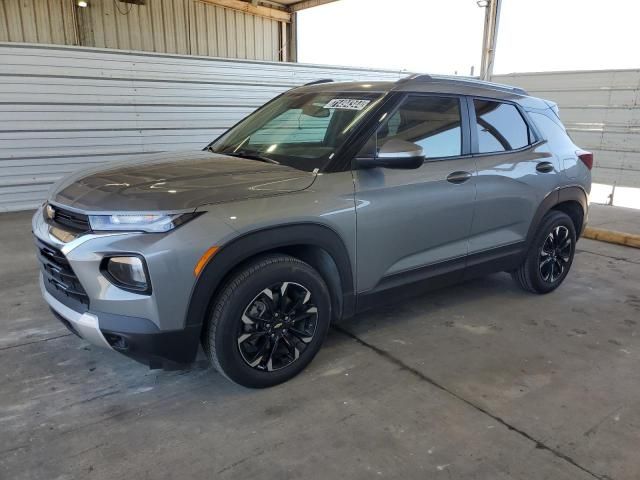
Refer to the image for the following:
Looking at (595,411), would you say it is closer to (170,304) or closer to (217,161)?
(170,304)

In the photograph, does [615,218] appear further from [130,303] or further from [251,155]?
[130,303]

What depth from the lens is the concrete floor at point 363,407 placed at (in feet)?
7.36

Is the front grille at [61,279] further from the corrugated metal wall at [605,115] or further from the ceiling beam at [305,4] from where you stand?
the ceiling beam at [305,4]

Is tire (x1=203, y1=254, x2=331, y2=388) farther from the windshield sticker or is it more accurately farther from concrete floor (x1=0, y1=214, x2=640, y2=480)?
the windshield sticker

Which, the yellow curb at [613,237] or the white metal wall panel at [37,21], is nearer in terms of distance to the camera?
the yellow curb at [613,237]

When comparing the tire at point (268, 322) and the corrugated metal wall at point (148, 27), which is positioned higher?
the corrugated metal wall at point (148, 27)

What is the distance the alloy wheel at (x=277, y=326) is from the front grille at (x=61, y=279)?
813 mm

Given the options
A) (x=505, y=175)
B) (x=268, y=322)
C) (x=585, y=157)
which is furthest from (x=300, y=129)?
(x=585, y=157)

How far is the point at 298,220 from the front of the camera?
267 centimetres

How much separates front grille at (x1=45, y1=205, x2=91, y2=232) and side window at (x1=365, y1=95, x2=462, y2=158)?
166cm

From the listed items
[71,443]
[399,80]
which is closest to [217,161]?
[399,80]

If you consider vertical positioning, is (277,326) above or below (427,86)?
below

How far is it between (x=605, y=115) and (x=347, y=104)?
23.5 ft

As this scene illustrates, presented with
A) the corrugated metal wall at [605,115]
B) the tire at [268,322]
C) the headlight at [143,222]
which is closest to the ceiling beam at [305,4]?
the corrugated metal wall at [605,115]
